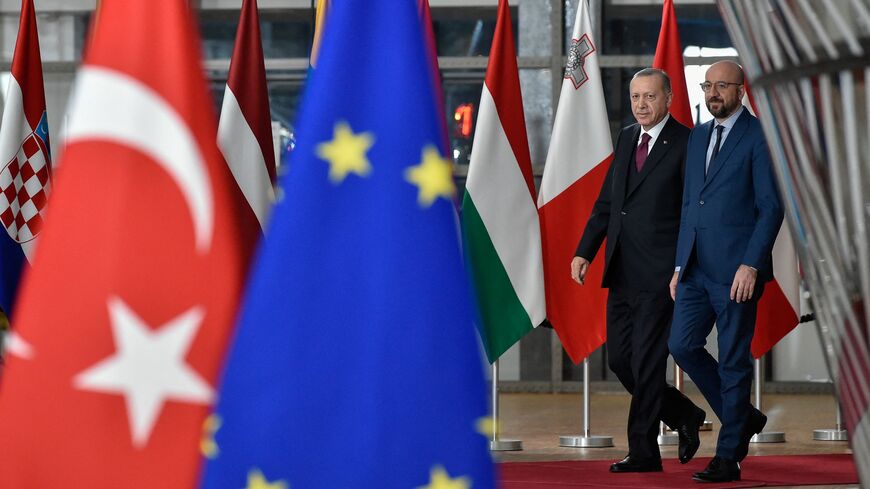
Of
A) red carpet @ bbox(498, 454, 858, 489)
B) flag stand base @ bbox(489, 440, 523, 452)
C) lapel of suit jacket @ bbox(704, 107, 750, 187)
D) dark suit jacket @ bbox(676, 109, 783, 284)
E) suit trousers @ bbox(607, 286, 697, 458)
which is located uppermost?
lapel of suit jacket @ bbox(704, 107, 750, 187)

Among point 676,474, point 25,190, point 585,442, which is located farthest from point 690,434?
point 25,190

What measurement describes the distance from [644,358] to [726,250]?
52 centimetres

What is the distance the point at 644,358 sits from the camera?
4453mm

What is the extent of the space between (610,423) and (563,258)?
4.83 ft

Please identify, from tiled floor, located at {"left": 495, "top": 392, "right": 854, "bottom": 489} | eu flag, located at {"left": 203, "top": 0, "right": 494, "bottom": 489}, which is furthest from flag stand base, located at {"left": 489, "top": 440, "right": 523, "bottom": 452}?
eu flag, located at {"left": 203, "top": 0, "right": 494, "bottom": 489}

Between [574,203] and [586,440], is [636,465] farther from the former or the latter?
[574,203]

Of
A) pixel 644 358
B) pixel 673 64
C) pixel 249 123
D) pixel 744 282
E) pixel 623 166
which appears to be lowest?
pixel 644 358

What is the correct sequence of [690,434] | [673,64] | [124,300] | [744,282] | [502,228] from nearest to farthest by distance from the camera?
[124,300], [744,282], [690,434], [502,228], [673,64]

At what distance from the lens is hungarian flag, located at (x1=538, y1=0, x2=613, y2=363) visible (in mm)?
5809

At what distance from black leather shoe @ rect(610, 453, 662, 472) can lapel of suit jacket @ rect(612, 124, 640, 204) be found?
895mm

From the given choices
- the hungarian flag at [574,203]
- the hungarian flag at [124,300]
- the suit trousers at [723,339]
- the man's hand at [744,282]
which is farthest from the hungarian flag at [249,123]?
the hungarian flag at [124,300]

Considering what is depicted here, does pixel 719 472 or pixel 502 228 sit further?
pixel 502 228

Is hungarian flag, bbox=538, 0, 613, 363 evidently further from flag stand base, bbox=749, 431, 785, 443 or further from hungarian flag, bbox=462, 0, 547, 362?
flag stand base, bbox=749, 431, 785, 443

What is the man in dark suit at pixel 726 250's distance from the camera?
4117 mm
